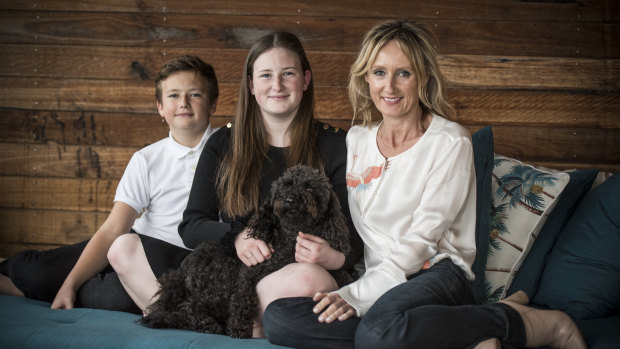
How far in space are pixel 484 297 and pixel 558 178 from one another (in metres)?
0.61

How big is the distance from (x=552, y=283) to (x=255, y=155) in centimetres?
136

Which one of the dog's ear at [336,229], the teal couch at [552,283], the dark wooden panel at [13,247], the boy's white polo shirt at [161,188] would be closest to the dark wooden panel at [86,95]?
the boy's white polo shirt at [161,188]

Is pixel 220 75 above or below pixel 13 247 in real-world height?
above

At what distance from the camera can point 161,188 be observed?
254cm

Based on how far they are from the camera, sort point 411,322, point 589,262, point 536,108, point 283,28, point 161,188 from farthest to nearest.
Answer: point 283,28
point 536,108
point 161,188
point 589,262
point 411,322

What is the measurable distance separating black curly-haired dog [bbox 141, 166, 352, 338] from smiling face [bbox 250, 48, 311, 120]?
382mm

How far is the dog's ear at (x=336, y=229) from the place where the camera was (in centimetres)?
187

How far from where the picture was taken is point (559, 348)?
1.77 metres

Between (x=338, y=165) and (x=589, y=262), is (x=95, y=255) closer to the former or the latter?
(x=338, y=165)

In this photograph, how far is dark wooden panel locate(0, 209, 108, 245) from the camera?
3277 millimetres

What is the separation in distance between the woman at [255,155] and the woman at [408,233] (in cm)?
16

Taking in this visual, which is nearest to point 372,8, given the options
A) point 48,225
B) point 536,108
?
point 536,108

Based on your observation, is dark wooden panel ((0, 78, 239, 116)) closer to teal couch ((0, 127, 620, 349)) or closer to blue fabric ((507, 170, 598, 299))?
teal couch ((0, 127, 620, 349))

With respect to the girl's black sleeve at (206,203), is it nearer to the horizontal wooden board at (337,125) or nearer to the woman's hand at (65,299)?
the woman's hand at (65,299)
